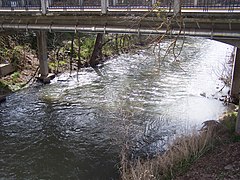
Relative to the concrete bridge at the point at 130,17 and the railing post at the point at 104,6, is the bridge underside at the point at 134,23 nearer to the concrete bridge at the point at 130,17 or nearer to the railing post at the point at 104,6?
the concrete bridge at the point at 130,17

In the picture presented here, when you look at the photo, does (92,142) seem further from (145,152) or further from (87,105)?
(87,105)

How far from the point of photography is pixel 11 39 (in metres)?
20.8

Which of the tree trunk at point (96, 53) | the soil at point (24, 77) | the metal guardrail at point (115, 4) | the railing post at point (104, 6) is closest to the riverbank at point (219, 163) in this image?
the metal guardrail at point (115, 4)

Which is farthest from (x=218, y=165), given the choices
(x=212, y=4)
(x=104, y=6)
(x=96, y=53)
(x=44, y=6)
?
(x=96, y=53)

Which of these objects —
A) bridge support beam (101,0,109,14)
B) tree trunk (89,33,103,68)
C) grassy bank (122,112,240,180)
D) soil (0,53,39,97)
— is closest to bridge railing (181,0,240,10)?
bridge support beam (101,0,109,14)

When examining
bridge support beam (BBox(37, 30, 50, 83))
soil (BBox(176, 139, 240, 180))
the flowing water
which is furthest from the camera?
bridge support beam (BBox(37, 30, 50, 83))

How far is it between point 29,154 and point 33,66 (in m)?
11.4

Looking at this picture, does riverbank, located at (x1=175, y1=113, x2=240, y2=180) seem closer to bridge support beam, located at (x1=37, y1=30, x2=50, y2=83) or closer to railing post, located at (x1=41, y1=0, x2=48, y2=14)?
railing post, located at (x1=41, y1=0, x2=48, y2=14)

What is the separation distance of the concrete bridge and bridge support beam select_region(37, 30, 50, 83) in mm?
3195

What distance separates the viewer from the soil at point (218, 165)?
7.93 meters

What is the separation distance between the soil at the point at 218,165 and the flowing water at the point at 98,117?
7.27 feet

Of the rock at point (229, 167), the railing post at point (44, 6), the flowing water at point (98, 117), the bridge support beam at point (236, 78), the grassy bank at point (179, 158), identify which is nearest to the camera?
the rock at point (229, 167)

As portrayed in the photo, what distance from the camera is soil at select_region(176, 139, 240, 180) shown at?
7932 mm

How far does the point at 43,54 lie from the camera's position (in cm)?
1836
